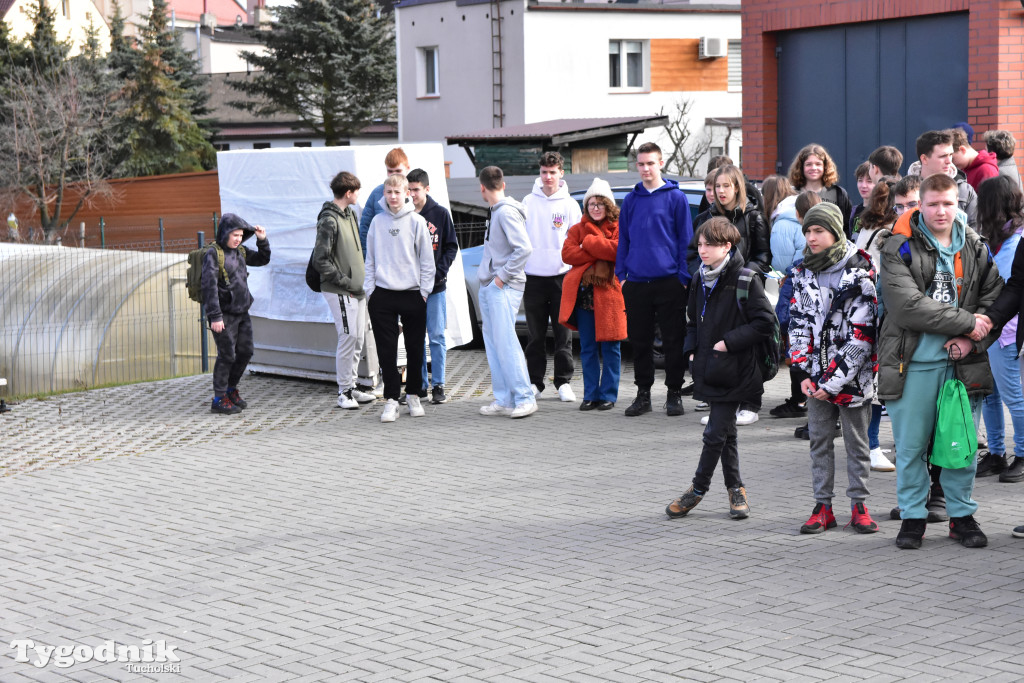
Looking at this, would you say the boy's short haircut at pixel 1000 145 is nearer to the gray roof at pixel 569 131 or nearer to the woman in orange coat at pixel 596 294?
the woman in orange coat at pixel 596 294

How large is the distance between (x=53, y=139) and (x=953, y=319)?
45.1 meters

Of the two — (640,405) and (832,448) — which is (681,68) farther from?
(832,448)

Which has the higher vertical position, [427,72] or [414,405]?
[427,72]

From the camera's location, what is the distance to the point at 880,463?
25.8ft

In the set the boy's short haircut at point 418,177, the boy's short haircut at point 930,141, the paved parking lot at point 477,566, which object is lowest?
the paved parking lot at point 477,566

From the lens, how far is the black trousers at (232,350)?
35.3 feet

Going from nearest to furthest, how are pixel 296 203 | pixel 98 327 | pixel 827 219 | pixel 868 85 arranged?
pixel 827 219 < pixel 296 203 < pixel 98 327 < pixel 868 85

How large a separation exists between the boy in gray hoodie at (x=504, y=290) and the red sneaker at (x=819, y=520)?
12.6ft

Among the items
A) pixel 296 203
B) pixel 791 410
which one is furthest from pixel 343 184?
pixel 791 410

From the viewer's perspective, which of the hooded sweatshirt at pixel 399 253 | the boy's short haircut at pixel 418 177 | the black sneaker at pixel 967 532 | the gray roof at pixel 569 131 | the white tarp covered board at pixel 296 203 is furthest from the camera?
the gray roof at pixel 569 131

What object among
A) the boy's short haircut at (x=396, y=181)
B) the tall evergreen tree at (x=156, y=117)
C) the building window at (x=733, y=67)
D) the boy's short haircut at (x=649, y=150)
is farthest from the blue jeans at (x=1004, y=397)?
the tall evergreen tree at (x=156, y=117)

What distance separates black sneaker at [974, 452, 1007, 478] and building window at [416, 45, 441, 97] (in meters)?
41.2

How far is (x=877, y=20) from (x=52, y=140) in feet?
126

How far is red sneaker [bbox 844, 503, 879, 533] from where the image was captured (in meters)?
6.51
